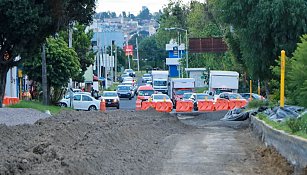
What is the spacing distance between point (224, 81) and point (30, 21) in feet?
95.0

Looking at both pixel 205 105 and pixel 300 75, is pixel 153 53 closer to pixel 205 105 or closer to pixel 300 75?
pixel 205 105

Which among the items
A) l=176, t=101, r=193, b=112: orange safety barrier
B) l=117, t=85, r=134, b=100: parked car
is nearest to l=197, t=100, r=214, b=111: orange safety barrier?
l=176, t=101, r=193, b=112: orange safety barrier

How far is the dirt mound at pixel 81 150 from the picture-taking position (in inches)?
500

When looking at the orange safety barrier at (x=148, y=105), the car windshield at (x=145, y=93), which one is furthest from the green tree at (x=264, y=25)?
the car windshield at (x=145, y=93)

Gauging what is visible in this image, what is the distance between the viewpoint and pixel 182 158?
692 inches

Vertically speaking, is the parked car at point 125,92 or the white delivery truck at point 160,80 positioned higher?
the white delivery truck at point 160,80

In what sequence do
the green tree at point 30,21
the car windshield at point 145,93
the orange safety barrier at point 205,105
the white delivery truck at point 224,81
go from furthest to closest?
the car windshield at point 145,93, the white delivery truck at point 224,81, the orange safety barrier at point 205,105, the green tree at point 30,21

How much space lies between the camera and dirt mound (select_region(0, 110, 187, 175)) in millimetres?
12703

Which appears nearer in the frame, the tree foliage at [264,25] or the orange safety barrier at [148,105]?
the tree foliage at [264,25]

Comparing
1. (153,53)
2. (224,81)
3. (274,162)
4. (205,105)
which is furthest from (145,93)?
(153,53)

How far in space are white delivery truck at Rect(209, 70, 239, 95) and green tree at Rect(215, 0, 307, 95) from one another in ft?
79.8

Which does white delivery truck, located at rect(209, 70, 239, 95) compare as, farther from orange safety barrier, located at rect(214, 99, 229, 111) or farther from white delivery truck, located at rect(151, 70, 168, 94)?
white delivery truck, located at rect(151, 70, 168, 94)

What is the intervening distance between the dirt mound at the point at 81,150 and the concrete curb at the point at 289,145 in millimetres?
2819

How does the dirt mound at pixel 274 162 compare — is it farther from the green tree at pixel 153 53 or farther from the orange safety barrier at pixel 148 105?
the green tree at pixel 153 53
